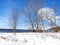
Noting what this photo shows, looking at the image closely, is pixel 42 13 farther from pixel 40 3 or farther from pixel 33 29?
pixel 33 29

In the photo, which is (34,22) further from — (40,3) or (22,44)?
(22,44)

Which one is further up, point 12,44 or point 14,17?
point 14,17

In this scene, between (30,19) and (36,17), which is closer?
(36,17)

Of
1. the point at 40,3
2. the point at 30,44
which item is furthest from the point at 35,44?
the point at 40,3

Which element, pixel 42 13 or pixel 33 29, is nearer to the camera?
pixel 42 13

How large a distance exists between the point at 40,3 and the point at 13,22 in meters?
4.36

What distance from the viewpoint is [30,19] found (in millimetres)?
20547

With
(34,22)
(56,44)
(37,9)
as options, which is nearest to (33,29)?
(34,22)

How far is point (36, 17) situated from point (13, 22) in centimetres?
356

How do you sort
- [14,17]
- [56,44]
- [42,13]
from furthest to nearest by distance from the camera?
[14,17]
[42,13]
[56,44]

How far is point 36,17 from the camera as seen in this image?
62.3ft

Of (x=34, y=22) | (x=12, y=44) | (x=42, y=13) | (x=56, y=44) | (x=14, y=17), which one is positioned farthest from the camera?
(x=34, y=22)

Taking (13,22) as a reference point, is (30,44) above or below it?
below

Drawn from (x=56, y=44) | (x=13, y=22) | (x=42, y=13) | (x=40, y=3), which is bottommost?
(x=56, y=44)
